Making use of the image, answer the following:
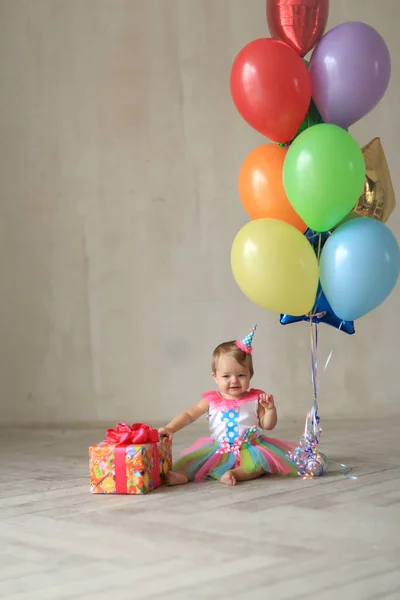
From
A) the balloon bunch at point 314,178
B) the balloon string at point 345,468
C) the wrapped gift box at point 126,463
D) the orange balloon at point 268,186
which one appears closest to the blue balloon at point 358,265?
the balloon bunch at point 314,178

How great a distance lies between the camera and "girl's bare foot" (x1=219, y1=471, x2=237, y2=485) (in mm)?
3059

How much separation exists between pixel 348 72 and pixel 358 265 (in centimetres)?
69

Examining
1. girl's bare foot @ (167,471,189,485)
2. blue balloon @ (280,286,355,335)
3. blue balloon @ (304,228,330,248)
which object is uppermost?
blue balloon @ (304,228,330,248)

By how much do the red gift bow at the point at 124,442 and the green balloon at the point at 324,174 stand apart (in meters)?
0.96

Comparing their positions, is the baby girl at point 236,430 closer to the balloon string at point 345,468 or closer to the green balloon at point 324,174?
the balloon string at point 345,468

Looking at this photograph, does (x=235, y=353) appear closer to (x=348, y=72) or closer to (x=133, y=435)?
(x=133, y=435)

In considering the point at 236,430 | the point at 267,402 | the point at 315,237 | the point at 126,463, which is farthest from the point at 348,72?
the point at 126,463

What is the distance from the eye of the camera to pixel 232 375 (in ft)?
10.6

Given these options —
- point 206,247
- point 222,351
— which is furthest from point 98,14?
point 222,351

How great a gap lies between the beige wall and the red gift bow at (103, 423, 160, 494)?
2181 millimetres

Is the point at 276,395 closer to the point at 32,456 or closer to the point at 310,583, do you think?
the point at 32,456

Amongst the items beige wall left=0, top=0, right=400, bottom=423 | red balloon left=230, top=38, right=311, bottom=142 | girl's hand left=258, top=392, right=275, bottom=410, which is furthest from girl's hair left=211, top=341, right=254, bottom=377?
beige wall left=0, top=0, right=400, bottom=423

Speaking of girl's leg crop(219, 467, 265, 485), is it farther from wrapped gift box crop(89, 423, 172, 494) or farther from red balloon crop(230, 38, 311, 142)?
red balloon crop(230, 38, 311, 142)

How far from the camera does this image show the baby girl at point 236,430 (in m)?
3.19
